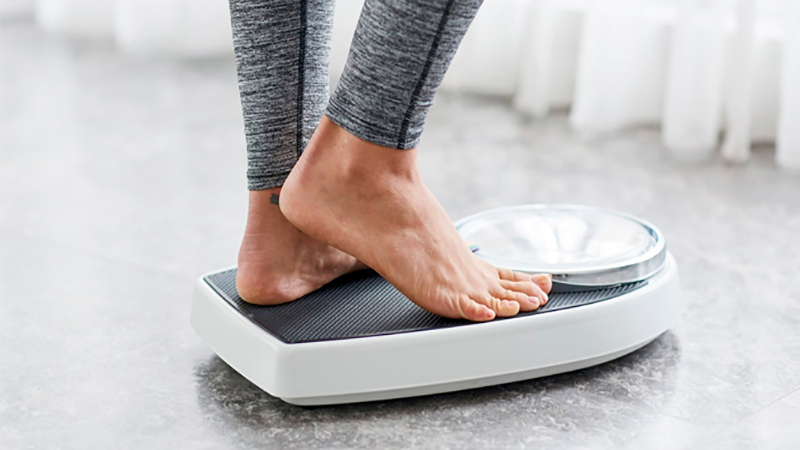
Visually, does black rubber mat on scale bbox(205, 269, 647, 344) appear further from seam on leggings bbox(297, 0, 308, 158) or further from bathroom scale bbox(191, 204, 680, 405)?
seam on leggings bbox(297, 0, 308, 158)

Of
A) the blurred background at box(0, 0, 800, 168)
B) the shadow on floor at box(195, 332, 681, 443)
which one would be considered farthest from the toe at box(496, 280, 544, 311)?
the blurred background at box(0, 0, 800, 168)

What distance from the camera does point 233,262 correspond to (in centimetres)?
145

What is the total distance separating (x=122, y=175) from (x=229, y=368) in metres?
0.84

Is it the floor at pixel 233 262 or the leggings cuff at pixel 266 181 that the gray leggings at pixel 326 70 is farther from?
the floor at pixel 233 262

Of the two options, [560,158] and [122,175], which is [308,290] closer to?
[122,175]

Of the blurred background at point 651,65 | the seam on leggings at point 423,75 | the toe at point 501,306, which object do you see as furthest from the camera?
the blurred background at point 651,65

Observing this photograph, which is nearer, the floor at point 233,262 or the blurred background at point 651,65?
the floor at point 233,262

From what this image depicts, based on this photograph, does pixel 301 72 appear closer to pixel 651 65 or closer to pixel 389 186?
pixel 389 186

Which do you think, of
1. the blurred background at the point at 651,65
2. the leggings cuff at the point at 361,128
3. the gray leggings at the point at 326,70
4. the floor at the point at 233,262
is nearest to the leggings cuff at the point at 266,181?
the gray leggings at the point at 326,70

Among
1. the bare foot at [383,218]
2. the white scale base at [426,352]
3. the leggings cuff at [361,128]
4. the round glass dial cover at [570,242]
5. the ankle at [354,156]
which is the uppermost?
the leggings cuff at [361,128]

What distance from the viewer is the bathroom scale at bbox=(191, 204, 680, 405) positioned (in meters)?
0.99

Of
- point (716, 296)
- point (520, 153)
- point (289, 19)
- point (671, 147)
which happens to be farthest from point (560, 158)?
point (289, 19)

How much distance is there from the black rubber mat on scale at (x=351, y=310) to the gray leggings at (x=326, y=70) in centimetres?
14

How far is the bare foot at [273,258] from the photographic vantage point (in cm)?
106
